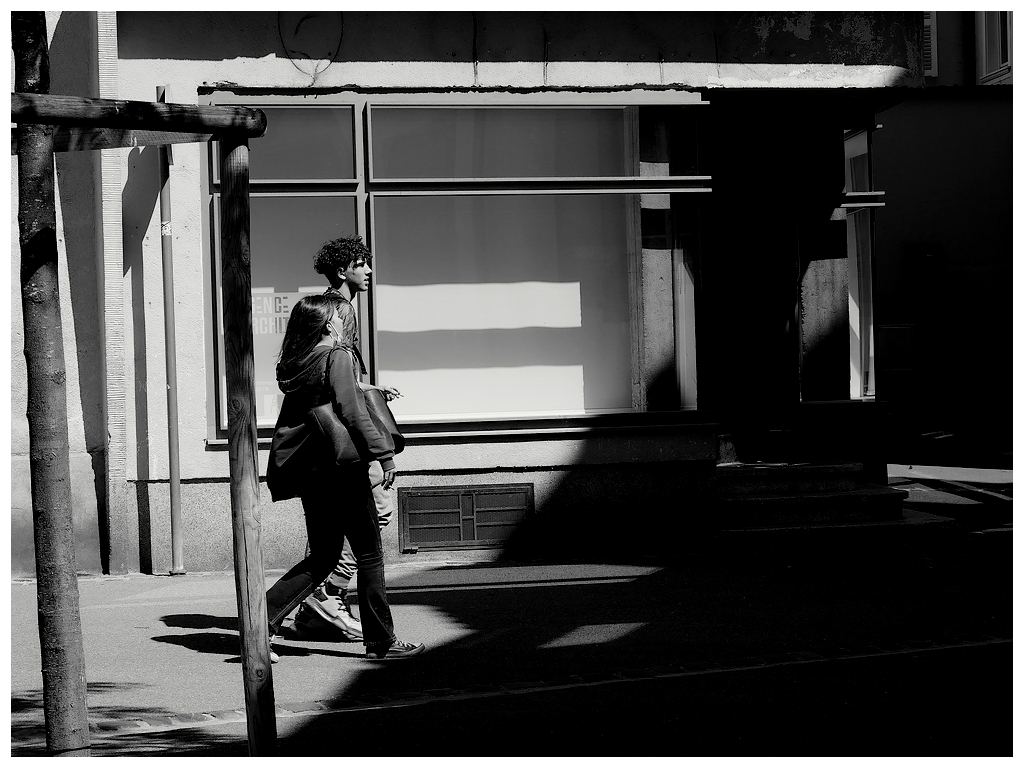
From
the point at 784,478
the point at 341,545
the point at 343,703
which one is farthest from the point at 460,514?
the point at 343,703

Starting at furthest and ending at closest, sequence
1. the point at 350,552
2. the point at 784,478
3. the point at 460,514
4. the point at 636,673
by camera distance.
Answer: the point at 784,478
the point at 460,514
the point at 350,552
the point at 636,673

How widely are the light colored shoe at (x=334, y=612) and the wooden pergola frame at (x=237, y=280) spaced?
Result: 2.54 metres

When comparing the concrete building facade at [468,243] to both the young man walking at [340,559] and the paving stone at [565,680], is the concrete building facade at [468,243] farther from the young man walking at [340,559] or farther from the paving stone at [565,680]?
the paving stone at [565,680]

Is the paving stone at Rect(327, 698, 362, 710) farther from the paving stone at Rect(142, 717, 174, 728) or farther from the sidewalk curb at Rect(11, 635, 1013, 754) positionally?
the paving stone at Rect(142, 717, 174, 728)

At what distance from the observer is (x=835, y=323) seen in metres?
11.2

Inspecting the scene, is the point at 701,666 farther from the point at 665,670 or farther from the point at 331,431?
the point at 331,431

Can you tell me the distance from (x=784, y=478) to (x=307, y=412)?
17.4 ft

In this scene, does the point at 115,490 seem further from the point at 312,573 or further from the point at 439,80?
the point at 439,80

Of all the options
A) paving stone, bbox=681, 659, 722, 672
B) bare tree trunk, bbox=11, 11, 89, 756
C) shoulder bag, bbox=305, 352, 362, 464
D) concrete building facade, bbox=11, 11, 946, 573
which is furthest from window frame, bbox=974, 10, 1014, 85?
bare tree trunk, bbox=11, 11, 89, 756

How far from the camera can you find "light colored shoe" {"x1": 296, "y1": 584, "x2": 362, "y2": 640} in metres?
6.85

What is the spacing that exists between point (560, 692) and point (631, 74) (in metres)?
5.65

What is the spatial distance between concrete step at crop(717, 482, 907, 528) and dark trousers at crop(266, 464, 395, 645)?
4197mm

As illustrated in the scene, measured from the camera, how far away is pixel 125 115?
400 cm

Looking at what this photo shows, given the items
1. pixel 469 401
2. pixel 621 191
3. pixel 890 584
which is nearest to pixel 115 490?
pixel 469 401
